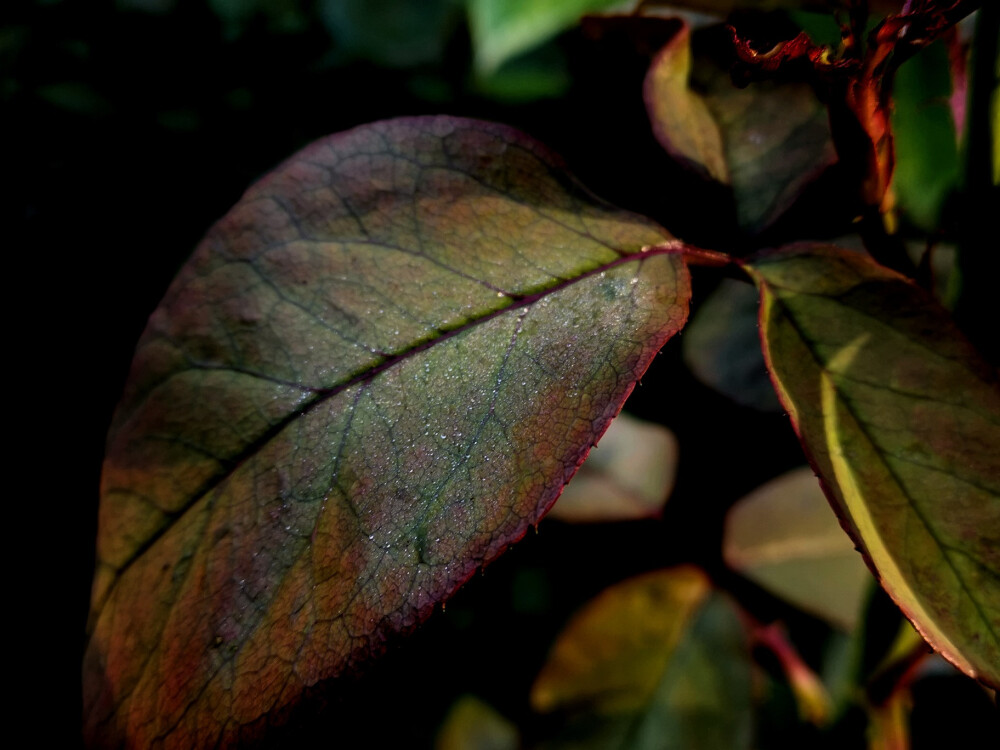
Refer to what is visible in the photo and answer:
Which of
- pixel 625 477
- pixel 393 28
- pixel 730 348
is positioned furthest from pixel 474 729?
pixel 393 28

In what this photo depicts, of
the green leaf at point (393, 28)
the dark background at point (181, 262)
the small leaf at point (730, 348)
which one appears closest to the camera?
the small leaf at point (730, 348)

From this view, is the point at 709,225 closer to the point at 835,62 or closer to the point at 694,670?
the point at 835,62

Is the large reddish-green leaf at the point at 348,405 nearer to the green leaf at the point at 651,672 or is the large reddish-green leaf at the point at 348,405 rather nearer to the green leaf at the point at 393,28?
the green leaf at the point at 651,672

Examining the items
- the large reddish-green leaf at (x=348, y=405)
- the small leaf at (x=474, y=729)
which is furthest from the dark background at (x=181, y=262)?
the large reddish-green leaf at (x=348, y=405)

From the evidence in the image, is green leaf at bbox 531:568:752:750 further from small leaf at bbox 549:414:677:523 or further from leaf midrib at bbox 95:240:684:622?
leaf midrib at bbox 95:240:684:622

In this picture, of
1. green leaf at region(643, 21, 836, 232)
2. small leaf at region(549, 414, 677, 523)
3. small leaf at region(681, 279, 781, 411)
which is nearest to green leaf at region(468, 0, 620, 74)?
green leaf at region(643, 21, 836, 232)

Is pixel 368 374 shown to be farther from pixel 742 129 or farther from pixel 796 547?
pixel 796 547
